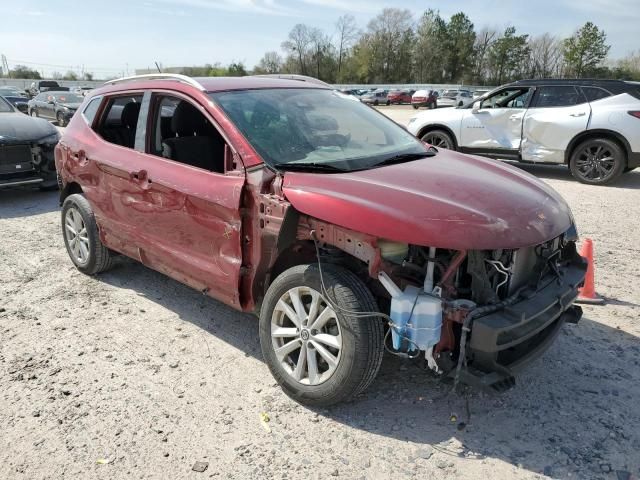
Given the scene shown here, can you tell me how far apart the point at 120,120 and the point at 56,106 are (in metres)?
19.1

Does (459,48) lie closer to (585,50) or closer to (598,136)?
(585,50)

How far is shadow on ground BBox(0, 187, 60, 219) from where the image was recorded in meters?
7.51

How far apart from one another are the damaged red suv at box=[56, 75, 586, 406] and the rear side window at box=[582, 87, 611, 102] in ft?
21.6

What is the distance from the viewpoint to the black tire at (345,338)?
8.86ft

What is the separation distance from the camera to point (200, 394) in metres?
3.13

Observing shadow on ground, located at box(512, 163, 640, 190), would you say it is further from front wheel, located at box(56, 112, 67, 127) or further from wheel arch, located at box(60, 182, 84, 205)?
front wheel, located at box(56, 112, 67, 127)

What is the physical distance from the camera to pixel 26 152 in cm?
783

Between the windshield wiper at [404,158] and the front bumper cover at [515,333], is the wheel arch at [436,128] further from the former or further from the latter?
the front bumper cover at [515,333]

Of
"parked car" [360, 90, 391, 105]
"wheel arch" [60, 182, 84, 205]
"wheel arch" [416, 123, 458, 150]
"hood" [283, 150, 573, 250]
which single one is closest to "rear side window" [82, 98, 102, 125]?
"wheel arch" [60, 182, 84, 205]

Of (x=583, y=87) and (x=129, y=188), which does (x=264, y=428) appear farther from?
(x=583, y=87)

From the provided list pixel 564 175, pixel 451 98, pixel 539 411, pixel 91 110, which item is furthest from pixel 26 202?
pixel 451 98

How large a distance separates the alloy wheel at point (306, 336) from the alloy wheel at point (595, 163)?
806 centimetres

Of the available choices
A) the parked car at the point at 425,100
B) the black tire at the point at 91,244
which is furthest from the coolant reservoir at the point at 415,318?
the parked car at the point at 425,100

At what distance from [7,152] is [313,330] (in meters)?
6.84
